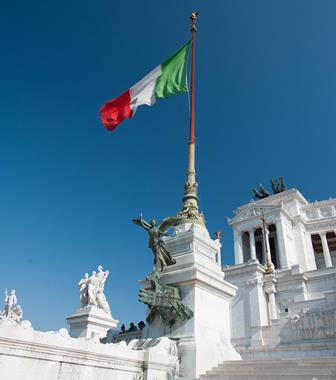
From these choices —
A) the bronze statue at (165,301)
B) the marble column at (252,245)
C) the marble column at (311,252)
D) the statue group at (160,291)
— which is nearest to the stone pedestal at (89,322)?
the statue group at (160,291)

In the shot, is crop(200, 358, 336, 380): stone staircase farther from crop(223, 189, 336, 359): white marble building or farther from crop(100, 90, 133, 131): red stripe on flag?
crop(100, 90, 133, 131): red stripe on flag

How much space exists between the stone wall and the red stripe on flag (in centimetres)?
997

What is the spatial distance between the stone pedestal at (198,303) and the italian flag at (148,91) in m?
6.60

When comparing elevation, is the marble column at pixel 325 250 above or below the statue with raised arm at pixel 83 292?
above

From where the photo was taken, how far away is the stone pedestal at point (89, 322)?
15.7m

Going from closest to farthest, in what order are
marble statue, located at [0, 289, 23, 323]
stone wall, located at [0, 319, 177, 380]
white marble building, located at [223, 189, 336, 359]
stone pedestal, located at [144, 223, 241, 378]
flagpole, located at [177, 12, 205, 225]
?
stone wall, located at [0, 319, 177, 380] < stone pedestal, located at [144, 223, 241, 378] < flagpole, located at [177, 12, 205, 225] < white marble building, located at [223, 189, 336, 359] < marble statue, located at [0, 289, 23, 323]

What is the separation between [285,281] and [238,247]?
17.6m

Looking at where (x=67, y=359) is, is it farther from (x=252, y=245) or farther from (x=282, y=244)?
(x=252, y=245)

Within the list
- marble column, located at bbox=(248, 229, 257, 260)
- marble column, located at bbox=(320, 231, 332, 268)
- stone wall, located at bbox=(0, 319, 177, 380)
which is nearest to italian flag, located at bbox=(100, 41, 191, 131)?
stone wall, located at bbox=(0, 319, 177, 380)

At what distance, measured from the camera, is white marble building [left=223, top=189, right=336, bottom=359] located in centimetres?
1931

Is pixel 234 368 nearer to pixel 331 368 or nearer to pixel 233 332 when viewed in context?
pixel 331 368

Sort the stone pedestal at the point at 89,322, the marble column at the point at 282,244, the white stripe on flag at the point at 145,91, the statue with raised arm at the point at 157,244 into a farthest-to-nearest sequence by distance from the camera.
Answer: the marble column at the point at 282,244 < the stone pedestal at the point at 89,322 < the white stripe on flag at the point at 145,91 < the statue with raised arm at the point at 157,244

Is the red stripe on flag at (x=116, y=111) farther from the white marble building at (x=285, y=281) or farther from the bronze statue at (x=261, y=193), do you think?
the bronze statue at (x=261, y=193)

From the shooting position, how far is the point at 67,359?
5938mm
